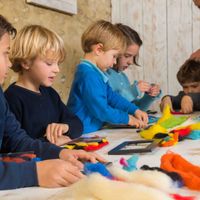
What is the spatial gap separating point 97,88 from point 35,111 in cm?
32

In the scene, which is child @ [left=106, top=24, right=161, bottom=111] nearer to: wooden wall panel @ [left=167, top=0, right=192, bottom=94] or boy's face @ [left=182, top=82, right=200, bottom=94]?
boy's face @ [left=182, top=82, right=200, bottom=94]

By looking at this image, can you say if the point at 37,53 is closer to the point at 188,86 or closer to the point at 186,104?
the point at 186,104

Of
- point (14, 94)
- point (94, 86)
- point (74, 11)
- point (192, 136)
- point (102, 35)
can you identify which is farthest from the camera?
point (74, 11)

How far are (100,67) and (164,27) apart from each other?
3.92 ft

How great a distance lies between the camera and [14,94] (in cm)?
120

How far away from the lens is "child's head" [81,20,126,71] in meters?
1.60

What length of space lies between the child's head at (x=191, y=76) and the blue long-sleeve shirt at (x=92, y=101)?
2.40ft

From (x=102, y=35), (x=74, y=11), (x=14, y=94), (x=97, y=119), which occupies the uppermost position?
(x=74, y=11)

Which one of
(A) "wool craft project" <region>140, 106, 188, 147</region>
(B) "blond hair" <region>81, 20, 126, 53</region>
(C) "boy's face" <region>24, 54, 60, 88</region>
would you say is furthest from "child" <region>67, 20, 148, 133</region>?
(C) "boy's face" <region>24, 54, 60, 88</region>

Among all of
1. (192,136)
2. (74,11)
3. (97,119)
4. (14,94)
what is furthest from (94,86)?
(74,11)

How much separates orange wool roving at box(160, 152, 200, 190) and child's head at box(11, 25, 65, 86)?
0.65 meters

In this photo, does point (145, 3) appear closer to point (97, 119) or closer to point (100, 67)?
point (100, 67)

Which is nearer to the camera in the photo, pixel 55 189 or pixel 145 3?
pixel 55 189

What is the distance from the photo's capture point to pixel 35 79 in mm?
1271
